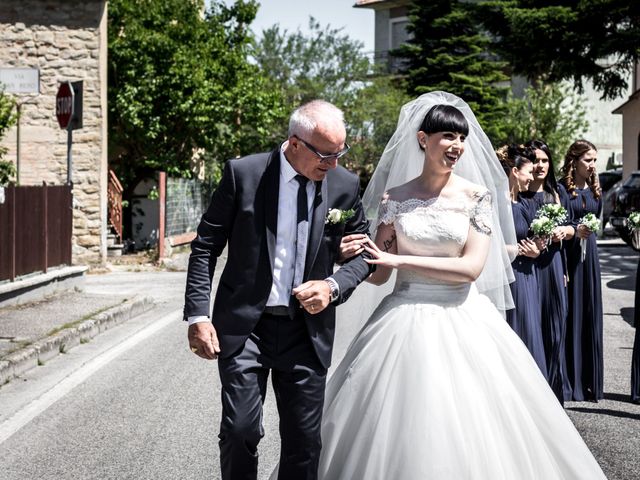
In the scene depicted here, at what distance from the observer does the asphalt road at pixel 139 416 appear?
5.66 m

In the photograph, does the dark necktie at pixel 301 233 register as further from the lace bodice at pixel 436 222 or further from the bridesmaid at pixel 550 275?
the bridesmaid at pixel 550 275

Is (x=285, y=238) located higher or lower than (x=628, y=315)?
higher

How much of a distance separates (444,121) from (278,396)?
5.13 feet

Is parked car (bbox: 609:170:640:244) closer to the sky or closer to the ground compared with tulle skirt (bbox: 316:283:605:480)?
closer to the sky

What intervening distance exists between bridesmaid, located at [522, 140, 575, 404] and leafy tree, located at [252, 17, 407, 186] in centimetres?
3357

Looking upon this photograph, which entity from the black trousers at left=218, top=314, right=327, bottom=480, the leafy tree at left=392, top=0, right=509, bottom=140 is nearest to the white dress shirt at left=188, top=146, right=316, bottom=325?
the black trousers at left=218, top=314, right=327, bottom=480

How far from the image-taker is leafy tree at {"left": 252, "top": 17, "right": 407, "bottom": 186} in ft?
135

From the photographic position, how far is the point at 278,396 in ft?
13.6

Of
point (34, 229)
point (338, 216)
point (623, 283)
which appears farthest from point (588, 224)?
point (623, 283)

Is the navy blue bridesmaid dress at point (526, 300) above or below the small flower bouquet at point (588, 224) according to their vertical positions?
Result: below

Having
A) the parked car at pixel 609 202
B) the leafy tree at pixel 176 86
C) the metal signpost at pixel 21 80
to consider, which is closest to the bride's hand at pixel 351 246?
the metal signpost at pixel 21 80

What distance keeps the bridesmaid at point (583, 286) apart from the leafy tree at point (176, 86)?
60.3 feet

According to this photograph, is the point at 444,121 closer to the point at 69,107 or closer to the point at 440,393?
the point at 440,393

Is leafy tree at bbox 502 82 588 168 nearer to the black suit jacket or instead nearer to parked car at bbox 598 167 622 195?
parked car at bbox 598 167 622 195
